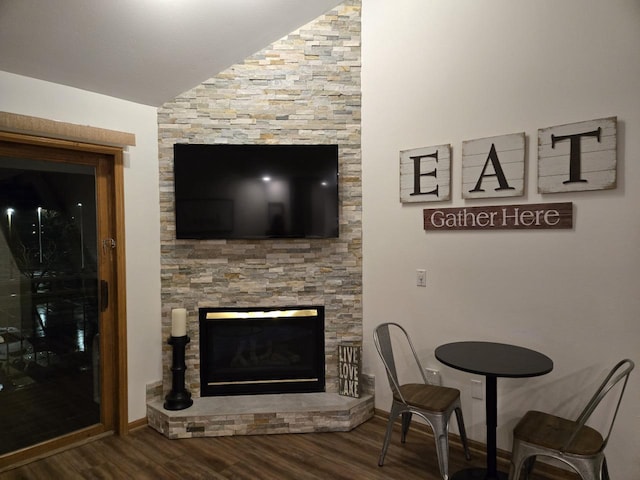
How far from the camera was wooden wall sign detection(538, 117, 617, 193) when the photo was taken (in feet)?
7.37

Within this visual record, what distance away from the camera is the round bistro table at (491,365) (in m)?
2.09

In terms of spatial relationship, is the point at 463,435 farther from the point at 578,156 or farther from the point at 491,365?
the point at 578,156

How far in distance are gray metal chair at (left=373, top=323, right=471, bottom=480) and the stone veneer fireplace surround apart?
0.56m

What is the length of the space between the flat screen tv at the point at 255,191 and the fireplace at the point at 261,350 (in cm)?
67

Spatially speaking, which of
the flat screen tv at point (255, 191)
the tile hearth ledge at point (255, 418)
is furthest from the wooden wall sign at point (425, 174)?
the tile hearth ledge at point (255, 418)

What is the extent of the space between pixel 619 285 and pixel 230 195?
2.58 metres

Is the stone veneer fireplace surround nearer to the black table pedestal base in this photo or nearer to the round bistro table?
the black table pedestal base

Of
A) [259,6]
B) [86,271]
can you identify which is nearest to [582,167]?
[259,6]

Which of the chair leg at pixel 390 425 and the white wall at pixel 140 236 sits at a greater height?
the white wall at pixel 140 236

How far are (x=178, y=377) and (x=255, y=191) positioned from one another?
154 centimetres

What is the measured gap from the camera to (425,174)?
9.78 feet

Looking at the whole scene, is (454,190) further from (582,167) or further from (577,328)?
(577,328)

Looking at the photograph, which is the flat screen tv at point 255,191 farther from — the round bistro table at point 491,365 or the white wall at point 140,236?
the round bistro table at point 491,365

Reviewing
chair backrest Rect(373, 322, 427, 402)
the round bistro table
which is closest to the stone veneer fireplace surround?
chair backrest Rect(373, 322, 427, 402)
